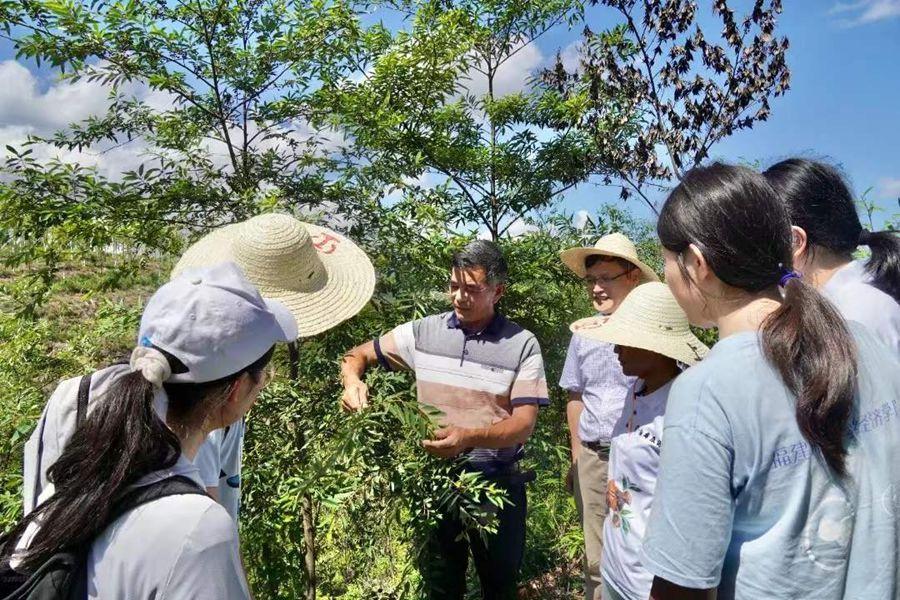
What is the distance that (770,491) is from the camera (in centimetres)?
115

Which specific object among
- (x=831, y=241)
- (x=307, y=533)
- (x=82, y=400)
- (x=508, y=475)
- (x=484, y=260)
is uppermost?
(x=831, y=241)

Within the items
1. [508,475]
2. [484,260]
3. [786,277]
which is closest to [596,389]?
[508,475]

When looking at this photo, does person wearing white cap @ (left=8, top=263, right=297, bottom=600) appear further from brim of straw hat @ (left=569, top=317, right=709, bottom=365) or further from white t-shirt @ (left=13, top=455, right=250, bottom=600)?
brim of straw hat @ (left=569, top=317, right=709, bottom=365)

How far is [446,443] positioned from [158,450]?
1.14 m

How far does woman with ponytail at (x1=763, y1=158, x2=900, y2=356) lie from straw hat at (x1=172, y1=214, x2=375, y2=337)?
133cm

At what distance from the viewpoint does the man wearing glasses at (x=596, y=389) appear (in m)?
2.87

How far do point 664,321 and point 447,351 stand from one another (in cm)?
99

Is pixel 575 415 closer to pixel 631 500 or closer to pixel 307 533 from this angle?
pixel 631 500

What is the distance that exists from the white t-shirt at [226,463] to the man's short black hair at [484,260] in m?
1.25

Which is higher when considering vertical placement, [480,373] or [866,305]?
[866,305]

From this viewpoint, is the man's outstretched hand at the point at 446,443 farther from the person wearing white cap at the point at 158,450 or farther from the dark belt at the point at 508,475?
the person wearing white cap at the point at 158,450

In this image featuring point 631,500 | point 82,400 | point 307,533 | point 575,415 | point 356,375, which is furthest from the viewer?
point 575,415

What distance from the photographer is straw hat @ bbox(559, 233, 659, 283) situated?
3.00 meters

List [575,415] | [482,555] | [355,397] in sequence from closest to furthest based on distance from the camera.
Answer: [355,397]
[482,555]
[575,415]
